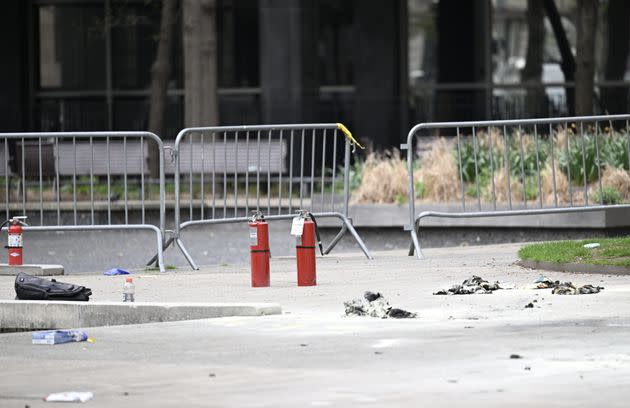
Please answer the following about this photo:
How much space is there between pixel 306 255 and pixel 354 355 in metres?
3.67

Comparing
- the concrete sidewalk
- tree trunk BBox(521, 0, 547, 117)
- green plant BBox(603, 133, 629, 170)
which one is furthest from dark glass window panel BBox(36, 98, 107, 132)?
the concrete sidewalk

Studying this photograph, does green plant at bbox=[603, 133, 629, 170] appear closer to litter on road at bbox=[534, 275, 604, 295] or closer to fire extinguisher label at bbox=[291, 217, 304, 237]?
litter on road at bbox=[534, 275, 604, 295]

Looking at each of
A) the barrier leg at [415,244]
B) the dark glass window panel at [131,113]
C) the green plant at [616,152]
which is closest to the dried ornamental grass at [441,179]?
the green plant at [616,152]

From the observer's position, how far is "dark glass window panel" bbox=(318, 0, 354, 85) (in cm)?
3186

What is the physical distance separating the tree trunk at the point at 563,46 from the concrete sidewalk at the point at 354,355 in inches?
745

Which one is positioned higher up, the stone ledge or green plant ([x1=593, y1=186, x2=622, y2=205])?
green plant ([x1=593, y1=186, x2=622, y2=205])

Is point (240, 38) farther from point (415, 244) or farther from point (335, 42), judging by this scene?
point (415, 244)

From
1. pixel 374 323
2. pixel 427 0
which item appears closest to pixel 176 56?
pixel 427 0

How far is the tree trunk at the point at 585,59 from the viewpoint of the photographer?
83.2 feet

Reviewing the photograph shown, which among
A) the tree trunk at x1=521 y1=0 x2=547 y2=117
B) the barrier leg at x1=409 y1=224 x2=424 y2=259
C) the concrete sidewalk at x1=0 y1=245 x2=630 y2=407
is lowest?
the concrete sidewalk at x1=0 y1=245 x2=630 y2=407

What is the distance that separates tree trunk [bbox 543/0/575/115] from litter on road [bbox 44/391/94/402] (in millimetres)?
23985

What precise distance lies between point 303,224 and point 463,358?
373 centimetres

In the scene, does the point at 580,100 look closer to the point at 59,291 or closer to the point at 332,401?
the point at 59,291

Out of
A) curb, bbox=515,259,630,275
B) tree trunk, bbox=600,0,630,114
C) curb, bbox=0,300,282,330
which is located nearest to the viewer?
curb, bbox=0,300,282,330
